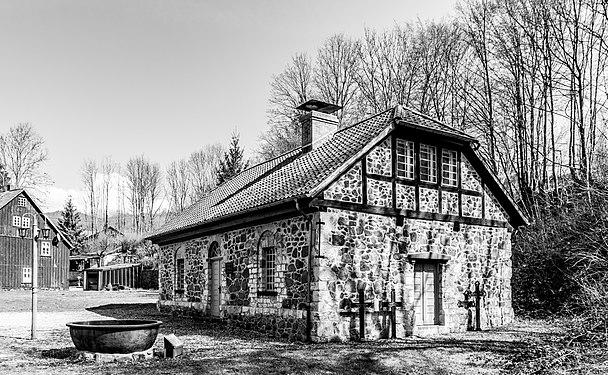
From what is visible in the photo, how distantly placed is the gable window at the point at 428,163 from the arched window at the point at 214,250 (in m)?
6.50

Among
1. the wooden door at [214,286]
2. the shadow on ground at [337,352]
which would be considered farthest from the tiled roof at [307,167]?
the shadow on ground at [337,352]

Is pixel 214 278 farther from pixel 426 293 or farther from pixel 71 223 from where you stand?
pixel 71 223

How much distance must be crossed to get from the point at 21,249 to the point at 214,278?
2566 cm

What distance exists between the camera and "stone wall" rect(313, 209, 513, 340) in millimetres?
13336

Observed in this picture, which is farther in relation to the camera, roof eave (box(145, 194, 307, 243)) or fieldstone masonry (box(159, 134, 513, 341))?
roof eave (box(145, 194, 307, 243))

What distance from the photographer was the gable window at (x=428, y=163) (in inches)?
604

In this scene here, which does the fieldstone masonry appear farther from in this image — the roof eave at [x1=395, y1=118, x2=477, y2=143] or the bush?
the bush

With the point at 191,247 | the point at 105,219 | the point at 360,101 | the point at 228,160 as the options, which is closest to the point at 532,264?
the point at 191,247

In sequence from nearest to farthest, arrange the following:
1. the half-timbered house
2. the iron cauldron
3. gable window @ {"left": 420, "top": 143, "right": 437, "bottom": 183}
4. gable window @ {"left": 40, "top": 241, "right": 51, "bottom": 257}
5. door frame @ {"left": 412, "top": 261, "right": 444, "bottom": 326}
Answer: the iron cauldron < door frame @ {"left": 412, "top": 261, "right": 444, "bottom": 326} < gable window @ {"left": 420, "top": 143, "right": 437, "bottom": 183} < the half-timbered house < gable window @ {"left": 40, "top": 241, "right": 51, "bottom": 257}

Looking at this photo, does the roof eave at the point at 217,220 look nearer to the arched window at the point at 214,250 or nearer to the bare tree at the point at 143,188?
the arched window at the point at 214,250

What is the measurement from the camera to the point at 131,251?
5391cm

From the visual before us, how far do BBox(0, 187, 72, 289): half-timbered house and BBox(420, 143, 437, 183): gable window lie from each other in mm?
28322

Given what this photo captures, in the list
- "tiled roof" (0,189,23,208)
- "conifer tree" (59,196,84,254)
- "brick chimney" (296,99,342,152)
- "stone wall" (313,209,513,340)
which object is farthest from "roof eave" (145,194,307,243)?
"conifer tree" (59,196,84,254)

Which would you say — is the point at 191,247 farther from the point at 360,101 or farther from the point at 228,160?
the point at 228,160
